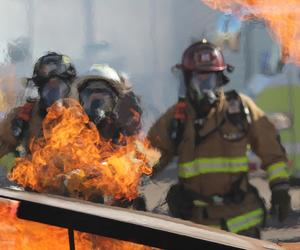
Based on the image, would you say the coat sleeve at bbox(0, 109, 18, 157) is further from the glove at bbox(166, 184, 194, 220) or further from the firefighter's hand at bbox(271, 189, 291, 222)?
the firefighter's hand at bbox(271, 189, 291, 222)

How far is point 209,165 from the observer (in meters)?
3.26

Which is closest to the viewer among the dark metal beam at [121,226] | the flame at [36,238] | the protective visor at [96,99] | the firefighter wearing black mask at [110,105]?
the dark metal beam at [121,226]

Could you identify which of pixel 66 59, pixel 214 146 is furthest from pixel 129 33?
pixel 214 146

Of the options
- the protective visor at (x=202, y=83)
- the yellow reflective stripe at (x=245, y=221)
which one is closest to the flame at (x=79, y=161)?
the protective visor at (x=202, y=83)

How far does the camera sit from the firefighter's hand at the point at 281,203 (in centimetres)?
314

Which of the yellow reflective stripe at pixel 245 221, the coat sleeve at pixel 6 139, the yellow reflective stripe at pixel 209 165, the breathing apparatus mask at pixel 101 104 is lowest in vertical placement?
the yellow reflective stripe at pixel 245 221

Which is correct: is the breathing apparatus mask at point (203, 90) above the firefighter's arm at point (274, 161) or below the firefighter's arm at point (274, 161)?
above

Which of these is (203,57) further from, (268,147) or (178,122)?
(268,147)

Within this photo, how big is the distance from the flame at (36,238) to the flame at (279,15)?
139 cm

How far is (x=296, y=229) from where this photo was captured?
3.17 metres

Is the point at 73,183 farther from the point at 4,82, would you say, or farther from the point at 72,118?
the point at 4,82

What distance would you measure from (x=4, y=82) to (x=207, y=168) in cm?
129

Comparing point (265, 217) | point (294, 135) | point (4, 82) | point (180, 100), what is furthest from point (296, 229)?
point (4, 82)

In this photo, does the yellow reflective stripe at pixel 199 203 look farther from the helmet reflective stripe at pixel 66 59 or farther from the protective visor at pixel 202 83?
the helmet reflective stripe at pixel 66 59
